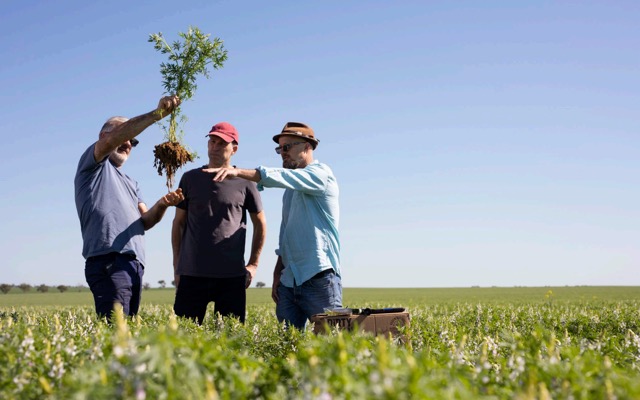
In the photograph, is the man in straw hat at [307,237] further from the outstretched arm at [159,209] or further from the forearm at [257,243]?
the forearm at [257,243]

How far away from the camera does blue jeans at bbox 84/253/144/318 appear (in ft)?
23.0

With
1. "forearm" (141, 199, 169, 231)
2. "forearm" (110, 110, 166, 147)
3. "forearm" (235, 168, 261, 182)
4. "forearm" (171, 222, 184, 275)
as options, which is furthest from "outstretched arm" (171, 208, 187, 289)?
"forearm" (235, 168, 261, 182)

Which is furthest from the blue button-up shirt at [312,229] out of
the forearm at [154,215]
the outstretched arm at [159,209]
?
the forearm at [154,215]

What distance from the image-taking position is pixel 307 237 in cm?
736

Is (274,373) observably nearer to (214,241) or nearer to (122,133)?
(122,133)

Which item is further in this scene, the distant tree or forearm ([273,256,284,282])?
the distant tree

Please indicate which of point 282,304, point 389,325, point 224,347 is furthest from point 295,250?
point 224,347

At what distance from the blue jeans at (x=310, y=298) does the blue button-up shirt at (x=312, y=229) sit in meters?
0.11

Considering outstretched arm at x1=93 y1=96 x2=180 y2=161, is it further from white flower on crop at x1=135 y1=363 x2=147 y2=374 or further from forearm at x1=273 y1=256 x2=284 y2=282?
white flower on crop at x1=135 y1=363 x2=147 y2=374

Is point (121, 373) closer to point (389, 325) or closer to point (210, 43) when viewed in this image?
point (389, 325)

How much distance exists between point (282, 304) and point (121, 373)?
502 cm

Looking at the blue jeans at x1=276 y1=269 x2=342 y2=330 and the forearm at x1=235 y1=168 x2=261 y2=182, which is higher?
the forearm at x1=235 y1=168 x2=261 y2=182

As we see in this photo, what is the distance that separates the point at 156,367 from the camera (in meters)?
2.77

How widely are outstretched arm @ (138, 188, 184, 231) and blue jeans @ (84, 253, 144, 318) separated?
0.68m
